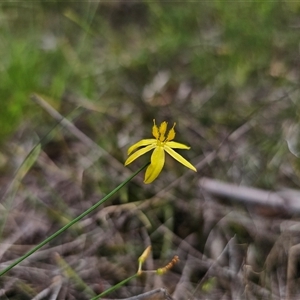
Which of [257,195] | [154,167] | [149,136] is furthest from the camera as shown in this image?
[149,136]

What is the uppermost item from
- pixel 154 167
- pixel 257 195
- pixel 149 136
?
pixel 149 136

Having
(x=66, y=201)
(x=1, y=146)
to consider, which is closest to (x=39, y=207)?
(x=66, y=201)

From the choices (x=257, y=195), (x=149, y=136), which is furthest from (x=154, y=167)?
(x=149, y=136)

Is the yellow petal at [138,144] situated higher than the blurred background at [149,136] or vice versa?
the blurred background at [149,136]

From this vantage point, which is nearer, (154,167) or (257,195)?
(154,167)

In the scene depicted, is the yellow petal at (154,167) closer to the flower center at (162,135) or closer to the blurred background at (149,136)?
the flower center at (162,135)

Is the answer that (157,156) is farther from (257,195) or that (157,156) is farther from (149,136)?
(149,136)

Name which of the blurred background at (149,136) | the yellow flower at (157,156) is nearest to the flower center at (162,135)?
the yellow flower at (157,156)

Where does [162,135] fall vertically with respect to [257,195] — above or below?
below
